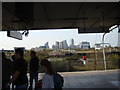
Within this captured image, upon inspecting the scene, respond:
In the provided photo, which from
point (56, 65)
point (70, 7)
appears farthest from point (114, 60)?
point (70, 7)

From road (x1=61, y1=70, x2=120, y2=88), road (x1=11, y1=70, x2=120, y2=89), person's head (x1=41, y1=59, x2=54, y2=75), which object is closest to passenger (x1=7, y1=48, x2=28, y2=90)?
person's head (x1=41, y1=59, x2=54, y2=75)

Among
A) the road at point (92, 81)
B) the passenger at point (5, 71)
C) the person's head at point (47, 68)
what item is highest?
the person's head at point (47, 68)

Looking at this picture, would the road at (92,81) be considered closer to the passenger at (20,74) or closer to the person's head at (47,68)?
the passenger at (20,74)

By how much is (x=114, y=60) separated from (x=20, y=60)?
710 inches

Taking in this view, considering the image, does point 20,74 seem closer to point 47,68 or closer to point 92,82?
point 47,68

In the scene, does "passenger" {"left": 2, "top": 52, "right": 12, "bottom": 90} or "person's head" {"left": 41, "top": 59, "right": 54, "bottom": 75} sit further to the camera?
"passenger" {"left": 2, "top": 52, "right": 12, "bottom": 90}

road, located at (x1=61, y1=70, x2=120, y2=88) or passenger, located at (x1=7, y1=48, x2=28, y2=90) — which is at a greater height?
passenger, located at (x1=7, y1=48, x2=28, y2=90)

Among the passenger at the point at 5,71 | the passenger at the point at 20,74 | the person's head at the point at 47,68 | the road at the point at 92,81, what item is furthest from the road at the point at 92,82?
the person's head at the point at 47,68

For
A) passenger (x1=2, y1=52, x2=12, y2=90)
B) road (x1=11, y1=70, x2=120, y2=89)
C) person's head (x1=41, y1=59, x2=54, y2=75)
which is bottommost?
road (x1=11, y1=70, x2=120, y2=89)

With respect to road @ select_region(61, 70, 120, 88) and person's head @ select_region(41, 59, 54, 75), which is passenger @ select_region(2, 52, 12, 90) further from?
road @ select_region(61, 70, 120, 88)

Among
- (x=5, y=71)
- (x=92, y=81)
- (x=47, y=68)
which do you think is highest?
(x=47, y=68)

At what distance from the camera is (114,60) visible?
74.7 ft

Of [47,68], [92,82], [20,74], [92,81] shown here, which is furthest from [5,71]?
[92,81]

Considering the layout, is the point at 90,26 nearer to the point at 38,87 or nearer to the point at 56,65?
the point at 56,65
